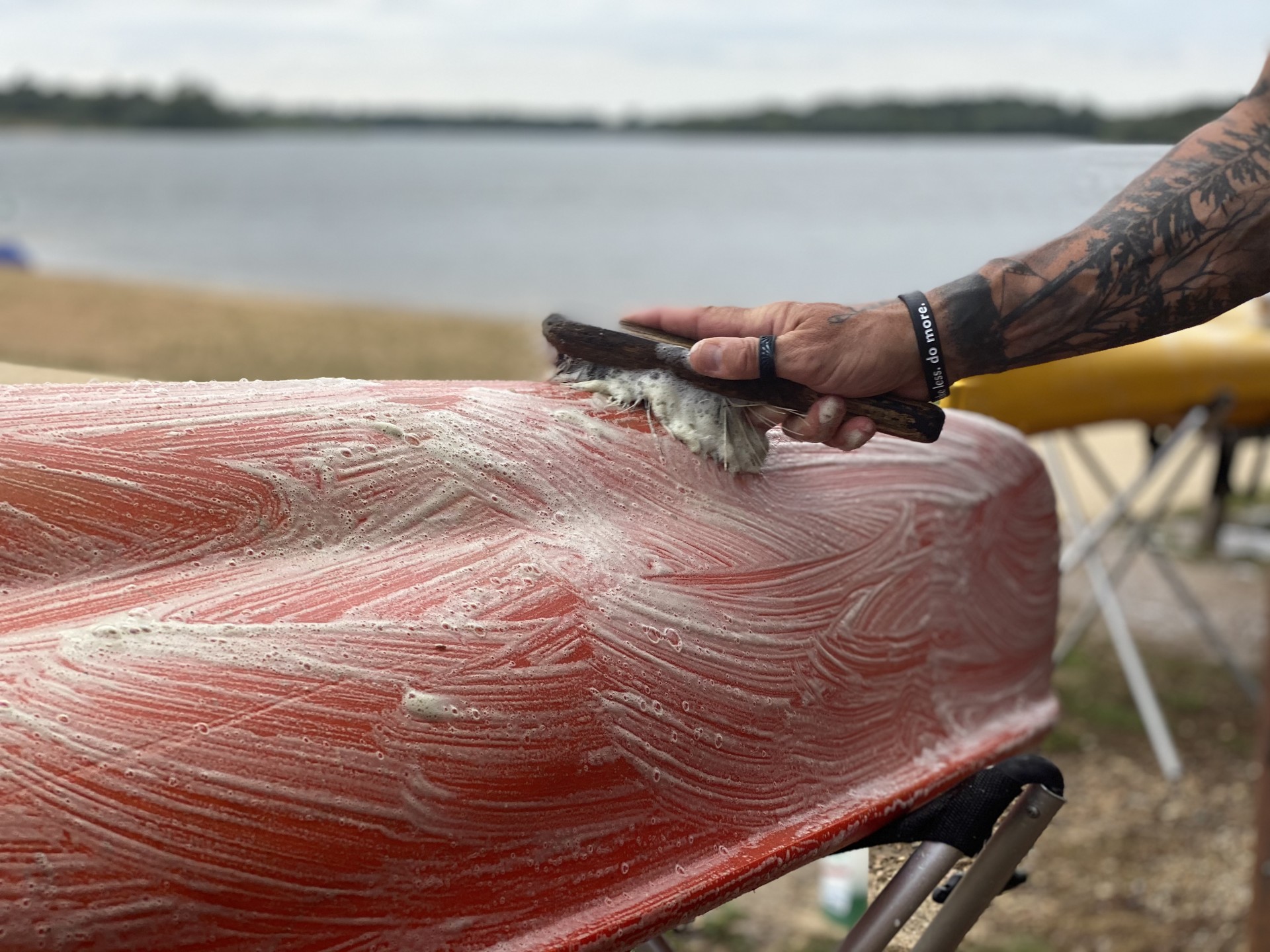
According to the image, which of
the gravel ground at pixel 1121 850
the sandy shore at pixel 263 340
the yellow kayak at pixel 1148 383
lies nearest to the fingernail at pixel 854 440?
the gravel ground at pixel 1121 850

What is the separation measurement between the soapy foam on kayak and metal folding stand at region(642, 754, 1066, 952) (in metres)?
0.48

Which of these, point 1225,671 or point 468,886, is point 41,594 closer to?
point 468,886

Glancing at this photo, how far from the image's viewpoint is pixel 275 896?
102 centimetres

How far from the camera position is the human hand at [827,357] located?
144cm

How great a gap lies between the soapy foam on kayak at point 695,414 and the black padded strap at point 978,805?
1.54 feet

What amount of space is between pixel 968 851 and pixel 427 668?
0.71 metres

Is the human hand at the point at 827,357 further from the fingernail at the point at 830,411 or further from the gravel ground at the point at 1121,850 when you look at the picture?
the gravel ground at the point at 1121,850

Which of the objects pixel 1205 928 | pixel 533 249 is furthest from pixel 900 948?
pixel 533 249

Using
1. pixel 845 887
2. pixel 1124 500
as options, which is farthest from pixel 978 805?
pixel 1124 500

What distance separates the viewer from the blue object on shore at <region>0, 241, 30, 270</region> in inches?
738

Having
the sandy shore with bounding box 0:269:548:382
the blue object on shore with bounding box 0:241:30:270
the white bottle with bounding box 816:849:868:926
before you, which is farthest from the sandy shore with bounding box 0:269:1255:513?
the white bottle with bounding box 816:849:868:926

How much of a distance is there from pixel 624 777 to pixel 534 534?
0.28m

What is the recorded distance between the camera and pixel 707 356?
145 cm

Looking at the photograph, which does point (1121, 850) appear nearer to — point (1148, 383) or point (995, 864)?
point (1148, 383)
